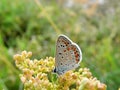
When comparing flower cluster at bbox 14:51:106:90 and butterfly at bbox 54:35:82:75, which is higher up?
butterfly at bbox 54:35:82:75

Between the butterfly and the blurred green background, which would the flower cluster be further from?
the blurred green background

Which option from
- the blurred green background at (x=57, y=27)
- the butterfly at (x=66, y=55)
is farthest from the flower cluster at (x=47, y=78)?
the blurred green background at (x=57, y=27)

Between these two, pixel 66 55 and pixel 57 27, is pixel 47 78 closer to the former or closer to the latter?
pixel 66 55

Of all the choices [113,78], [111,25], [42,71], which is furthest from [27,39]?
[42,71]

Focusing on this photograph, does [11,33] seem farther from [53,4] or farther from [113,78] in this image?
[113,78]

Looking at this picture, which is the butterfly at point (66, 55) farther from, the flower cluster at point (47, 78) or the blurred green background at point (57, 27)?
the blurred green background at point (57, 27)

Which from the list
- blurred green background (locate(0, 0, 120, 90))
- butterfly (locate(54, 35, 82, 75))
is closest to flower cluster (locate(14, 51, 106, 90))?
butterfly (locate(54, 35, 82, 75))
